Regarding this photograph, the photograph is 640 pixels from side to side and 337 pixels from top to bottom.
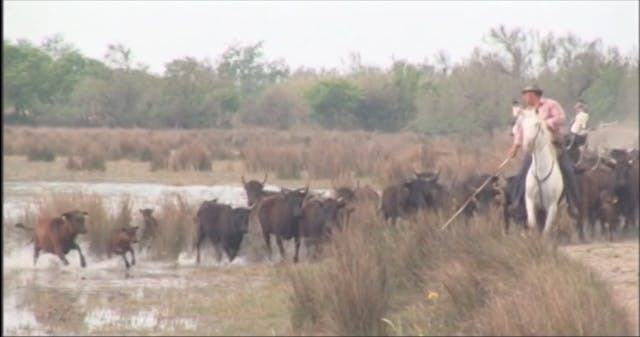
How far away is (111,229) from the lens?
67.9ft

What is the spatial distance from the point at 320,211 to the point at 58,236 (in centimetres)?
373

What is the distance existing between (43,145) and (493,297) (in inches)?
1314

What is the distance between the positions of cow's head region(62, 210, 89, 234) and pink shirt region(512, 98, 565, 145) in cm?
676

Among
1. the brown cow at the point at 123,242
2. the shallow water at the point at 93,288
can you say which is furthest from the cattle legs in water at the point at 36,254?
the brown cow at the point at 123,242

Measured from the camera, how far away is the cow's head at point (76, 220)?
19.3 m

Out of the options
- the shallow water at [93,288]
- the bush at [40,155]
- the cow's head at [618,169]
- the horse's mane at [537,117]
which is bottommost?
the shallow water at [93,288]

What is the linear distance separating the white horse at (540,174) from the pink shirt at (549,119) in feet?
0.31

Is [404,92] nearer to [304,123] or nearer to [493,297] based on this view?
[304,123]

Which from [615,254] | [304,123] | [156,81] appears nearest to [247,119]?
[304,123]

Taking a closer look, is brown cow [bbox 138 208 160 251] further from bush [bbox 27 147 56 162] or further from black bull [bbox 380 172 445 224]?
bush [bbox 27 147 56 162]

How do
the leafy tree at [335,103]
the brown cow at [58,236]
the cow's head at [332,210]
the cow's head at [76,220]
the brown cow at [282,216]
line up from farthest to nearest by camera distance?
the leafy tree at [335,103] < the brown cow at [282,216] < the cow's head at [76,220] < the cow's head at [332,210] < the brown cow at [58,236]

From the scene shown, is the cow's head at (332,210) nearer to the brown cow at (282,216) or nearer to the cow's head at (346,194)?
the brown cow at (282,216)

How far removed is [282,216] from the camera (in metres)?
19.9

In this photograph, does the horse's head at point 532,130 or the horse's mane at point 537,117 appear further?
the horse's mane at point 537,117
